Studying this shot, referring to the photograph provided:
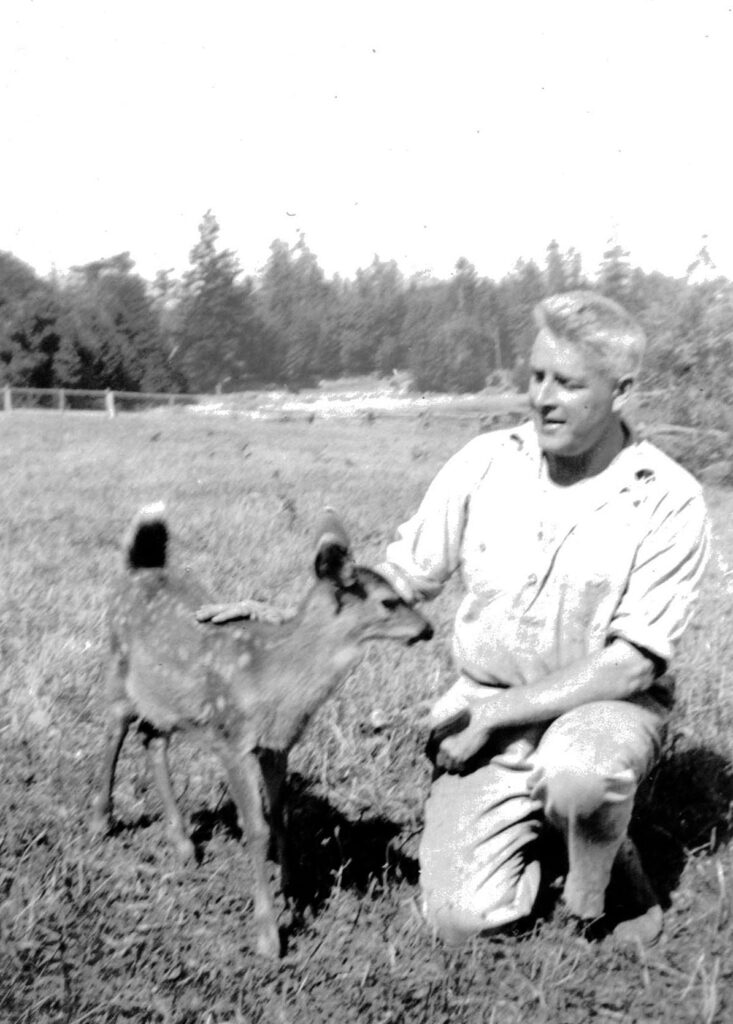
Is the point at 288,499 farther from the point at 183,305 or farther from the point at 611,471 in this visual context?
the point at 611,471

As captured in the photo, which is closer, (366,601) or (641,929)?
(366,601)

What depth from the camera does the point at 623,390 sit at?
3.70 m

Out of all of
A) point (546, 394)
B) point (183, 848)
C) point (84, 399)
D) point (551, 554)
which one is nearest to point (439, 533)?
point (551, 554)

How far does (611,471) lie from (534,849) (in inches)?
55.7

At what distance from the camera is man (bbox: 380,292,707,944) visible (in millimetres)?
3598

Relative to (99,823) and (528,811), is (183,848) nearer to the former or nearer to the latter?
(99,823)

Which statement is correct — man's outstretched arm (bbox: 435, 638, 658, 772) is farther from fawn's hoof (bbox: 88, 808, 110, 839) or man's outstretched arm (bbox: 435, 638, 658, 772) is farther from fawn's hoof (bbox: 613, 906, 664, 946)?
fawn's hoof (bbox: 88, 808, 110, 839)

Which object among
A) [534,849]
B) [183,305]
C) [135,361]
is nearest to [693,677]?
[534,849]

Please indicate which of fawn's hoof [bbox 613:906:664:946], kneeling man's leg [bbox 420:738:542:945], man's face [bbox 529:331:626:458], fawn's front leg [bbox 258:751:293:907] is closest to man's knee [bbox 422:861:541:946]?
kneeling man's leg [bbox 420:738:542:945]

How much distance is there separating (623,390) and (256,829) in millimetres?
1900

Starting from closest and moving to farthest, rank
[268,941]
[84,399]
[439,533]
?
[268,941]
[439,533]
[84,399]

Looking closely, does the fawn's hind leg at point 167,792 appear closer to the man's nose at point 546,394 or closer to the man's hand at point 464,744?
the man's hand at point 464,744

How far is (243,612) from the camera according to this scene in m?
3.70

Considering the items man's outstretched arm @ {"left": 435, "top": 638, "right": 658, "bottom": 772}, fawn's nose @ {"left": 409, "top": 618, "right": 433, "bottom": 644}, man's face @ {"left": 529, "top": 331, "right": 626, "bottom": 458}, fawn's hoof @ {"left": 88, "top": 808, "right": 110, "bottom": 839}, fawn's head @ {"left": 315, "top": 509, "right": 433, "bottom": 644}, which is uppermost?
man's face @ {"left": 529, "top": 331, "right": 626, "bottom": 458}
